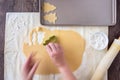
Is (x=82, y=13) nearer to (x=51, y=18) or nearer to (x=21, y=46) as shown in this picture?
(x=51, y=18)

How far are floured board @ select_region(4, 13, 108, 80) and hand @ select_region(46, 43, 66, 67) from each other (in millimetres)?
57

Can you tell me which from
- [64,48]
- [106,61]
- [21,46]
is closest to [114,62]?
[106,61]

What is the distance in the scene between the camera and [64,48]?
634 mm

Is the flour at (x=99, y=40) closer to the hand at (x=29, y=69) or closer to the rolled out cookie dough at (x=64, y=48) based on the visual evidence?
the rolled out cookie dough at (x=64, y=48)

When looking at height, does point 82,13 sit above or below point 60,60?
above

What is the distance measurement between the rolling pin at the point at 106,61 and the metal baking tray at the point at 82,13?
0.06m

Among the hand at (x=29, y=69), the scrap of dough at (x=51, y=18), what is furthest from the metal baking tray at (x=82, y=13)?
the hand at (x=29, y=69)

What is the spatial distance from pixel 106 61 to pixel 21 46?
0.74 ft

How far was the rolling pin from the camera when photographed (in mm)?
611

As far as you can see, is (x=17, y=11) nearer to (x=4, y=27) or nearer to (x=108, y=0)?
(x=4, y=27)

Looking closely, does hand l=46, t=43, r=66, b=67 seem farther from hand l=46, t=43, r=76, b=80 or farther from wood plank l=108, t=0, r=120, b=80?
wood plank l=108, t=0, r=120, b=80

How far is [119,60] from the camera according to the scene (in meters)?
0.63

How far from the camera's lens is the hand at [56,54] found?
58 cm

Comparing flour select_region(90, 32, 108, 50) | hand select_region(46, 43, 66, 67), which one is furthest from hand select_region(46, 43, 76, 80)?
flour select_region(90, 32, 108, 50)
